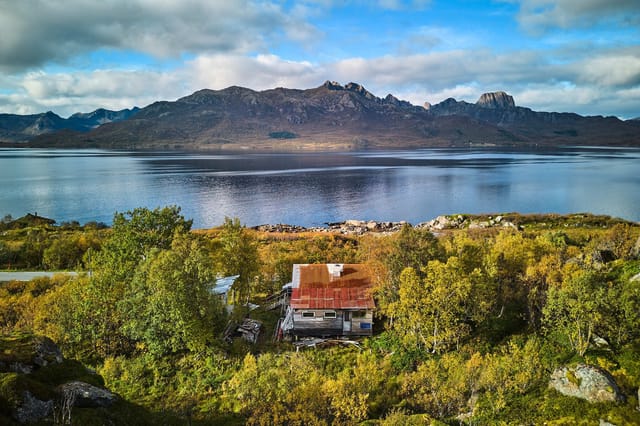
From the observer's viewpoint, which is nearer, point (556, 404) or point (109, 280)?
point (556, 404)

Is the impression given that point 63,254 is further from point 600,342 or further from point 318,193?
point 318,193

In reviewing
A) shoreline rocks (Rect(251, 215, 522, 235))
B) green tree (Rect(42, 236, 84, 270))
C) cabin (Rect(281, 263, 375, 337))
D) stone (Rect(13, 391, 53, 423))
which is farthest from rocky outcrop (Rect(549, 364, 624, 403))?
shoreline rocks (Rect(251, 215, 522, 235))

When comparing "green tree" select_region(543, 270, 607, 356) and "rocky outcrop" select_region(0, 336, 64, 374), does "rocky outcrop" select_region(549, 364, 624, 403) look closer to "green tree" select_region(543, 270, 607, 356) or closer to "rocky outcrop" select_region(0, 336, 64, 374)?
"green tree" select_region(543, 270, 607, 356)

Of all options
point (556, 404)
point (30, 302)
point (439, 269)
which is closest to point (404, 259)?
point (439, 269)

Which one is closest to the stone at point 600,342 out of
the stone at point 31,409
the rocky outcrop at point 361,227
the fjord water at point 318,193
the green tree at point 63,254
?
the stone at point 31,409

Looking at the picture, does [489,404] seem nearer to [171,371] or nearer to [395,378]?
[395,378]

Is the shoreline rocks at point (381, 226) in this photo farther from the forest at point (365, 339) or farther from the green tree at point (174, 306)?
the green tree at point (174, 306)
